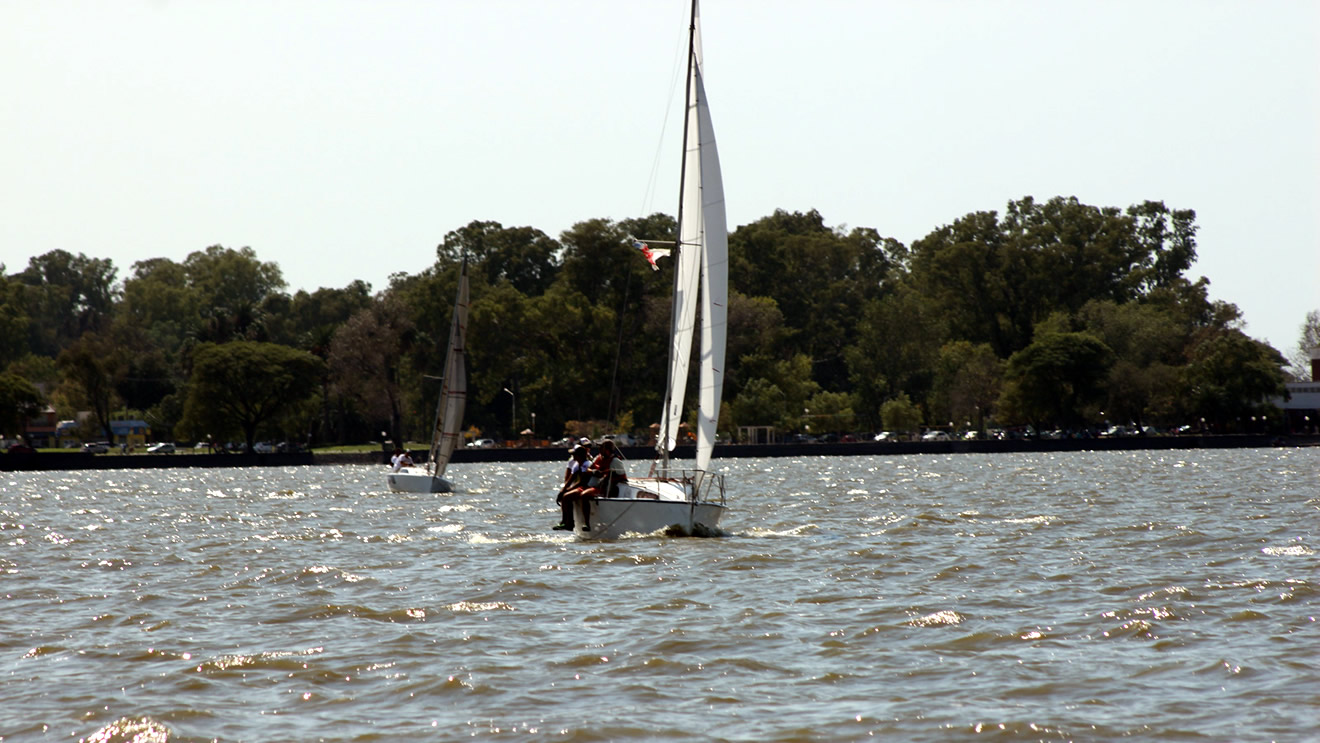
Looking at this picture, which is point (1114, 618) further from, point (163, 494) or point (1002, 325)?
point (1002, 325)

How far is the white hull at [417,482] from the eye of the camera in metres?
52.0

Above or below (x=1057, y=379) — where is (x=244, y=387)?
below

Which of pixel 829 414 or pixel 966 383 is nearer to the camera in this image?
pixel 829 414

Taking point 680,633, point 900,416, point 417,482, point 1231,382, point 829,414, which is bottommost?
point 680,633

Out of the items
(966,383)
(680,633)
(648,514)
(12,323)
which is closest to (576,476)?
(648,514)

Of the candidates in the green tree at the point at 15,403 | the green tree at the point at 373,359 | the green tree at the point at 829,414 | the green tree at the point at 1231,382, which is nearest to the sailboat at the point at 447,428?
the green tree at the point at 15,403

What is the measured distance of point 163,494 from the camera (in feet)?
177

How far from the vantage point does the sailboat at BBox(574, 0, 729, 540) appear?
25.3 meters

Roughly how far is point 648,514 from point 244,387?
3264 inches

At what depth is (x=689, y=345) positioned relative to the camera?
2670 centimetres

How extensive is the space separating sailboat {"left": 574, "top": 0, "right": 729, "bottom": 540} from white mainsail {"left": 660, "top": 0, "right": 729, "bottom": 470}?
17 mm

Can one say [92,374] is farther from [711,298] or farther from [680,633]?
[680,633]

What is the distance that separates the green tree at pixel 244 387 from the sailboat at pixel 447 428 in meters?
50.2

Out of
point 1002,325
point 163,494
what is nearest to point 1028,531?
point 163,494
